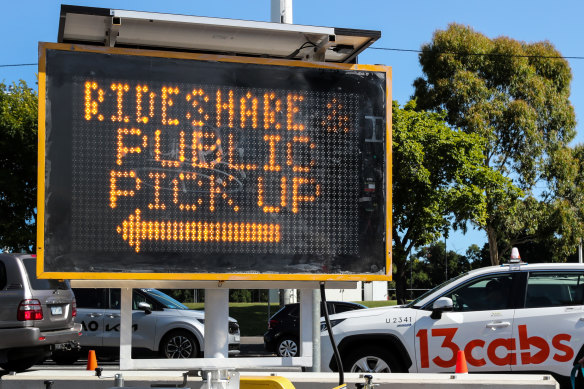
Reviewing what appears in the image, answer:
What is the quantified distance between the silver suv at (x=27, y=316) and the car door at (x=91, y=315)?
2.91m

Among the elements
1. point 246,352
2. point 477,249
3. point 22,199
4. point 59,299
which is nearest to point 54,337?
point 59,299

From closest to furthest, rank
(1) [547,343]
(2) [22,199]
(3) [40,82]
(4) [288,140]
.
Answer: (3) [40,82]
(4) [288,140]
(1) [547,343]
(2) [22,199]

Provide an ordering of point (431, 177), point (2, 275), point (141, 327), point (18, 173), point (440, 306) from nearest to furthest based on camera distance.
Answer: point (440, 306) → point (2, 275) → point (141, 327) → point (18, 173) → point (431, 177)

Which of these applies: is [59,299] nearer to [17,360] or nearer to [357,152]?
[17,360]

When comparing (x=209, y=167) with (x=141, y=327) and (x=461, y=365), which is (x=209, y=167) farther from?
(x=141, y=327)

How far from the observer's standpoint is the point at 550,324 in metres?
10.3

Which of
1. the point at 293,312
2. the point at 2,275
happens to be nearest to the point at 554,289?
the point at 2,275

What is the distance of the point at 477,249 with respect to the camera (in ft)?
343

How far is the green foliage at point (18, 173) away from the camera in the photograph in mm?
27844

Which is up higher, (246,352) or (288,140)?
(288,140)

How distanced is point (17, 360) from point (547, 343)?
8.62m

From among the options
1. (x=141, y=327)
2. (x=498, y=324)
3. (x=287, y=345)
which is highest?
(x=498, y=324)

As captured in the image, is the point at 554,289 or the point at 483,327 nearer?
the point at 483,327

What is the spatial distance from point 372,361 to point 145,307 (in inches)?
305
